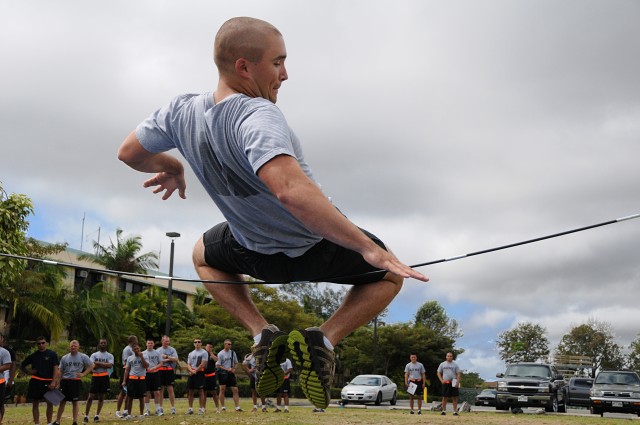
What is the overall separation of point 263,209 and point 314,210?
49 centimetres

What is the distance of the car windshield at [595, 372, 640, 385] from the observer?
22.9 metres

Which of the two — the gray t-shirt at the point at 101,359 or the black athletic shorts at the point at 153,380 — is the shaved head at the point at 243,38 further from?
the black athletic shorts at the point at 153,380

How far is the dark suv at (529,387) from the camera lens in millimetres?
22391

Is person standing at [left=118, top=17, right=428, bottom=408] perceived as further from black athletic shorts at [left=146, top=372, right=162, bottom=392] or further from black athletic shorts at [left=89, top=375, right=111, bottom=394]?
black athletic shorts at [left=146, top=372, right=162, bottom=392]

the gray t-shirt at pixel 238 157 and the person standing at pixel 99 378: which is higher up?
the gray t-shirt at pixel 238 157

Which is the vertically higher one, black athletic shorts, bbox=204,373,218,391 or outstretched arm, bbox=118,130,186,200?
outstretched arm, bbox=118,130,186,200

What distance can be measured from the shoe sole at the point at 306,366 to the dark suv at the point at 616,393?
71.5 ft

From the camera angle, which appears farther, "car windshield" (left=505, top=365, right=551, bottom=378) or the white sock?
"car windshield" (left=505, top=365, right=551, bottom=378)

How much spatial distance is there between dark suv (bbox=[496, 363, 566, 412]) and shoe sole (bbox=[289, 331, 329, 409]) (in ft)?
69.5

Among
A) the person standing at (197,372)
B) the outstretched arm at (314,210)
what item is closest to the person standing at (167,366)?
the person standing at (197,372)

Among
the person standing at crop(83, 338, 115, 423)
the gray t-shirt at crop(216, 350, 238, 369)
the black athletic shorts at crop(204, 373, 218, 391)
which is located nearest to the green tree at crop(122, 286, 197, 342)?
the gray t-shirt at crop(216, 350, 238, 369)

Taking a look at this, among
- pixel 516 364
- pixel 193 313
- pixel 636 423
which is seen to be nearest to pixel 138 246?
pixel 193 313

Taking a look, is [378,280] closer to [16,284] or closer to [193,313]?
[16,284]

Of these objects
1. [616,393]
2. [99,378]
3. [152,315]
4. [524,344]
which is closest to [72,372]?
[99,378]
